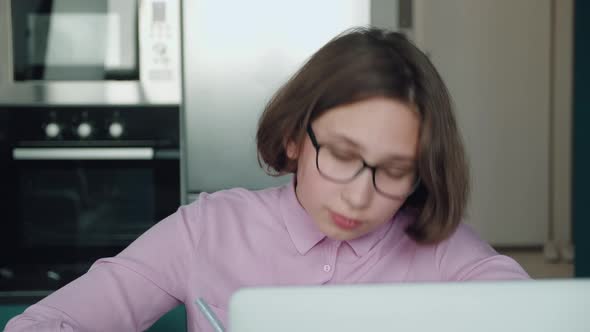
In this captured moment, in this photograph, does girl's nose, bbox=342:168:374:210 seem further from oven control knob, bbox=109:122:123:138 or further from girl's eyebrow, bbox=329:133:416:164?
oven control knob, bbox=109:122:123:138

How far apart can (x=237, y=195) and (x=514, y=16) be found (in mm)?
3125

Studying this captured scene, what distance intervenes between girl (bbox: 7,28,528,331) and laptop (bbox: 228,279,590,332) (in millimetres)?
392

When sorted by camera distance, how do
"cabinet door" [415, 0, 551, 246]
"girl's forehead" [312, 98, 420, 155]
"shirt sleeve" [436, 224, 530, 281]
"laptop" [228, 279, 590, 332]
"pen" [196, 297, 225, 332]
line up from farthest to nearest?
"cabinet door" [415, 0, 551, 246] < "shirt sleeve" [436, 224, 530, 281] < "girl's forehead" [312, 98, 420, 155] < "pen" [196, 297, 225, 332] < "laptop" [228, 279, 590, 332]

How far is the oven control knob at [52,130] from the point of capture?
2.31 m

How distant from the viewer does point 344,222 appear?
1051 mm

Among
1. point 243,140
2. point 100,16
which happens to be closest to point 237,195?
point 243,140

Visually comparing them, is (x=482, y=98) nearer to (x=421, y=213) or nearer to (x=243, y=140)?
(x=243, y=140)

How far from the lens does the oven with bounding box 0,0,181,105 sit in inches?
90.0

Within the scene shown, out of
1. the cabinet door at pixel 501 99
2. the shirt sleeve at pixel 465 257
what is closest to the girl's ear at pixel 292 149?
the shirt sleeve at pixel 465 257

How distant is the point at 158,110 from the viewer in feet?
7.70

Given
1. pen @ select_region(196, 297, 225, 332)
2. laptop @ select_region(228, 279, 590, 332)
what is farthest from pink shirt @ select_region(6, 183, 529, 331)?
laptop @ select_region(228, 279, 590, 332)

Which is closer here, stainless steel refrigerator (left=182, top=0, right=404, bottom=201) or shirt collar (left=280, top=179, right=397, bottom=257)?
shirt collar (left=280, top=179, right=397, bottom=257)

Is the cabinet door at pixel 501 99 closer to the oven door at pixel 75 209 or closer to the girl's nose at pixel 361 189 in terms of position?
the oven door at pixel 75 209

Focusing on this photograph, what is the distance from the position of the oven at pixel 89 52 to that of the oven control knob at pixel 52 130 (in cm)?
7
